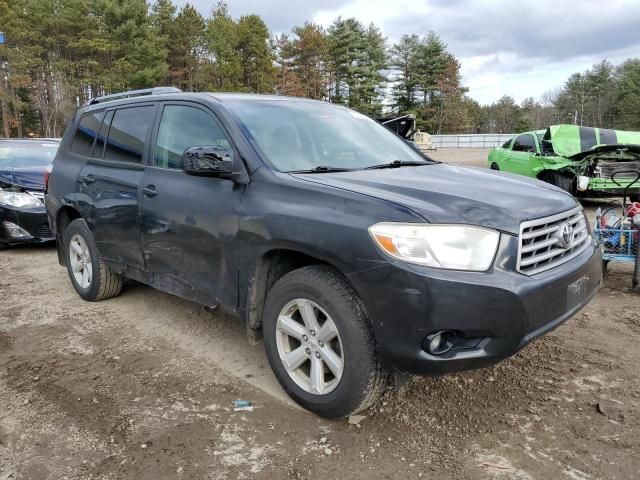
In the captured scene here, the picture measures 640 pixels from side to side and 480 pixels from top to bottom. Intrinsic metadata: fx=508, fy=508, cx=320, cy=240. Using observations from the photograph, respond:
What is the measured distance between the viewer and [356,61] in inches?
2383

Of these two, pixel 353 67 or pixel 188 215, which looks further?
pixel 353 67

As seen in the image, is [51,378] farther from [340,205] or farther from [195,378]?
[340,205]

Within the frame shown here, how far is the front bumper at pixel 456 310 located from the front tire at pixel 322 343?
101 mm

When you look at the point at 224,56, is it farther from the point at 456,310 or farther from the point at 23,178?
the point at 456,310

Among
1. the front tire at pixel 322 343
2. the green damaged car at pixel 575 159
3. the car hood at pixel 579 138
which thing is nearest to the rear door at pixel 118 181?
the front tire at pixel 322 343

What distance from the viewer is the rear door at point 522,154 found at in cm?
1070

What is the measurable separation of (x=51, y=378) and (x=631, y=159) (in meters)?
9.47

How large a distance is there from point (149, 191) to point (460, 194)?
2.17 m

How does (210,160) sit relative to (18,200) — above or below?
above

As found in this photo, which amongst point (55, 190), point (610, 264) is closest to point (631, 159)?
point (610, 264)

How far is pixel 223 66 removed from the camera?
50156 millimetres

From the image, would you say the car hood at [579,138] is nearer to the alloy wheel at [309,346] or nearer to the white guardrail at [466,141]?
the alloy wheel at [309,346]

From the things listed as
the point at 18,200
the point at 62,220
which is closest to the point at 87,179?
the point at 62,220

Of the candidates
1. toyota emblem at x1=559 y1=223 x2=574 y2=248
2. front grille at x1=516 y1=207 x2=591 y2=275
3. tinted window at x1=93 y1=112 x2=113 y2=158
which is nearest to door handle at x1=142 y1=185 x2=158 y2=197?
tinted window at x1=93 y1=112 x2=113 y2=158
